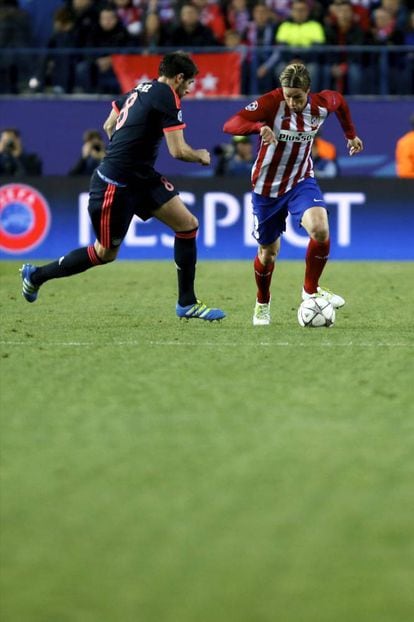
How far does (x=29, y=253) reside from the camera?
17.2m

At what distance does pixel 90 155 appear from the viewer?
18.5m

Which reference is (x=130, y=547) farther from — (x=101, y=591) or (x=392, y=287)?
(x=392, y=287)

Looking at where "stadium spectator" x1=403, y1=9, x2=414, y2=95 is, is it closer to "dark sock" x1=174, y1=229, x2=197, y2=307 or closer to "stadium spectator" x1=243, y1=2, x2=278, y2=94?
"stadium spectator" x1=243, y1=2, x2=278, y2=94

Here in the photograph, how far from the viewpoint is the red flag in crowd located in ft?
63.1

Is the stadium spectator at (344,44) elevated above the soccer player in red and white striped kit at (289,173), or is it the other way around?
the soccer player in red and white striped kit at (289,173)

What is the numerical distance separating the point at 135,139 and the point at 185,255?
898mm

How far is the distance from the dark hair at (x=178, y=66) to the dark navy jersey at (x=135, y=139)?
21cm

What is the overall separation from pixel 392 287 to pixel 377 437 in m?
8.16

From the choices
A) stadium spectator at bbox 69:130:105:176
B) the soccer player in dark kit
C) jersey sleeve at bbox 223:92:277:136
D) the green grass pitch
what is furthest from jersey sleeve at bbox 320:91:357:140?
stadium spectator at bbox 69:130:105:176

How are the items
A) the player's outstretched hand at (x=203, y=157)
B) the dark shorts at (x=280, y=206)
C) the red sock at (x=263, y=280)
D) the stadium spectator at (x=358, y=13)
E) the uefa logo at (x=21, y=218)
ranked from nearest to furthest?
the player's outstretched hand at (x=203, y=157), the dark shorts at (x=280, y=206), the red sock at (x=263, y=280), the uefa logo at (x=21, y=218), the stadium spectator at (x=358, y=13)

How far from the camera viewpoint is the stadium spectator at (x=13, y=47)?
20188mm

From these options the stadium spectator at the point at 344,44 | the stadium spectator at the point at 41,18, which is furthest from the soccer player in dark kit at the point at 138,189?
the stadium spectator at the point at 41,18

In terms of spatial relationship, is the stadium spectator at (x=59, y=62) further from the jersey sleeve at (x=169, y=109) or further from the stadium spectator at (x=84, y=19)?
the jersey sleeve at (x=169, y=109)

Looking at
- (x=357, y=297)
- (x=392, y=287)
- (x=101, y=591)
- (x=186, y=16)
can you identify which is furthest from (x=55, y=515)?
(x=186, y=16)
